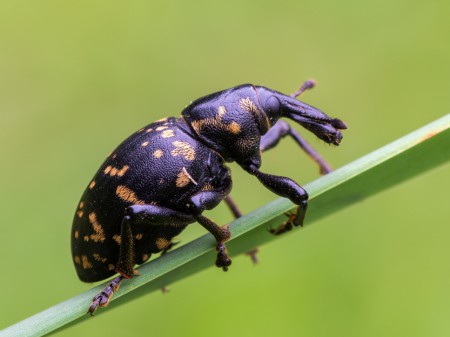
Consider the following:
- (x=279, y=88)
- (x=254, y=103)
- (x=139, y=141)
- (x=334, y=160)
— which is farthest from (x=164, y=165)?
(x=279, y=88)

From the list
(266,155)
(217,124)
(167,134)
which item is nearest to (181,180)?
(167,134)

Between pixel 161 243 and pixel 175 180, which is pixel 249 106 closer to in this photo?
pixel 175 180

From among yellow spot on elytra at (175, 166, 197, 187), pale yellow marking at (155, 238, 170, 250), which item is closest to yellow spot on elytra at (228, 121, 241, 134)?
yellow spot on elytra at (175, 166, 197, 187)

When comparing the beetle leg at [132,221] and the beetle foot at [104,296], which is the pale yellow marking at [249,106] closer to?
the beetle leg at [132,221]

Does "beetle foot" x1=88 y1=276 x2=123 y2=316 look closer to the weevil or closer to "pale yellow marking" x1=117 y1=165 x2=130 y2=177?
the weevil

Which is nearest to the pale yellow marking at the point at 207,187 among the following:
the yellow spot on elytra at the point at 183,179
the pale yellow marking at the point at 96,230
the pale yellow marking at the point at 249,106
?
the yellow spot on elytra at the point at 183,179
